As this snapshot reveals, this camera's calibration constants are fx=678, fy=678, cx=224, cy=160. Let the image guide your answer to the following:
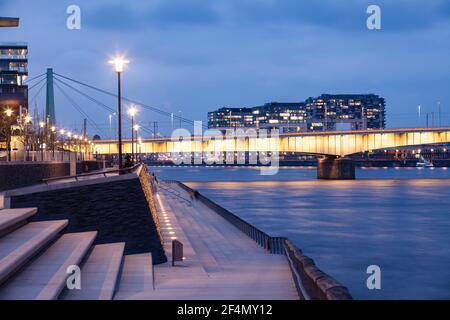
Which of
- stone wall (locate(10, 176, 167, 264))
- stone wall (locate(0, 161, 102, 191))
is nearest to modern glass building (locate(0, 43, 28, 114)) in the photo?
stone wall (locate(0, 161, 102, 191))

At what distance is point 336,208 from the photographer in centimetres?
8006

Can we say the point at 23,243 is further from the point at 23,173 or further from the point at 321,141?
the point at 321,141

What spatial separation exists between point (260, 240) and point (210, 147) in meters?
103

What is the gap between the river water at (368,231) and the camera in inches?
1337

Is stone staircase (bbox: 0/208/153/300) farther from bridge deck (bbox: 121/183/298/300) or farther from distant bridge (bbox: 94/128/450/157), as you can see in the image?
distant bridge (bbox: 94/128/450/157)

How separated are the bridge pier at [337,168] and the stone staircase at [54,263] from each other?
419 ft

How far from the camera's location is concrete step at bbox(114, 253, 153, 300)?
14.5 m

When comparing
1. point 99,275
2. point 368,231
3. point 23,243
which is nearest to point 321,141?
point 368,231

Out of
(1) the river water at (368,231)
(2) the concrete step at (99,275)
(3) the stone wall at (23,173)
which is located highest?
(3) the stone wall at (23,173)

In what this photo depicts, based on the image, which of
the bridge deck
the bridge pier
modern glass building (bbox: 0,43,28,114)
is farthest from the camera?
the bridge pier

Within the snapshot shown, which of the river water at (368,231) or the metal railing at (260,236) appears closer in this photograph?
the metal railing at (260,236)

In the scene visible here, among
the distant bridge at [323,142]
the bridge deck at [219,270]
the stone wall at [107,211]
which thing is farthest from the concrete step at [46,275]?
the distant bridge at [323,142]

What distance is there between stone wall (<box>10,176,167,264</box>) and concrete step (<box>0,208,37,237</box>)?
0.95 m

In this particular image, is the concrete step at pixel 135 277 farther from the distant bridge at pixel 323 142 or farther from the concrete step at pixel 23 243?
the distant bridge at pixel 323 142
